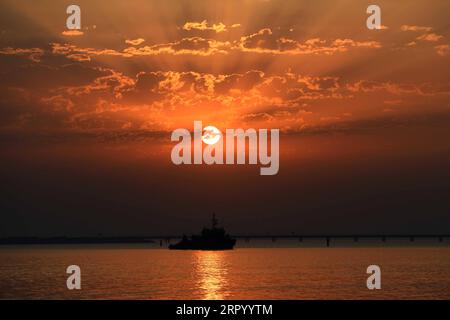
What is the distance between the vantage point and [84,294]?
66.6 meters

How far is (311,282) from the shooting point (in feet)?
278
